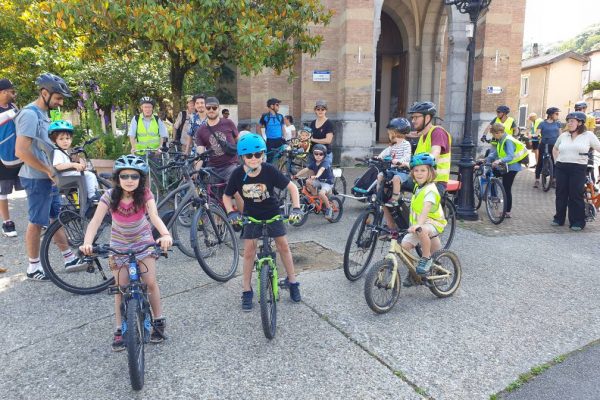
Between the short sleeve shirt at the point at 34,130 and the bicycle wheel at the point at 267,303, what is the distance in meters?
2.83

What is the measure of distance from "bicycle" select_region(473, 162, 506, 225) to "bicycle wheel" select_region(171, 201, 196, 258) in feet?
17.2

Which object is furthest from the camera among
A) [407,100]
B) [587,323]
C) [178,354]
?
[407,100]

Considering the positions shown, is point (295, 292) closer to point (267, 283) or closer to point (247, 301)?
point (247, 301)

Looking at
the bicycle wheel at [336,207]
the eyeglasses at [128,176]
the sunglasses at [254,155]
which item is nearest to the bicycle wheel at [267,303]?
the sunglasses at [254,155]

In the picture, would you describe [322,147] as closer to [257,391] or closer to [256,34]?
Result: [256,34]

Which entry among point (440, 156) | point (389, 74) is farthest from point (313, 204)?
point (389, 74)

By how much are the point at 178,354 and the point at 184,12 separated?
5799mm

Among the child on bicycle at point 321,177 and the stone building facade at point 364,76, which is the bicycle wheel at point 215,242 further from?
the stone building facade at point 364,76

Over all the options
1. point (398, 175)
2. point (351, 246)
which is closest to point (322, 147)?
point (398, 175)

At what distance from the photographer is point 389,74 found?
2025cm

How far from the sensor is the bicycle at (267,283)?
3465 mm

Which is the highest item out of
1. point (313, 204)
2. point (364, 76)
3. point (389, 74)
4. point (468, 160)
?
point (389, 74)

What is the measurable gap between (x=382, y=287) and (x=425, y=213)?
827 mm

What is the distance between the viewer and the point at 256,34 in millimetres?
7621
